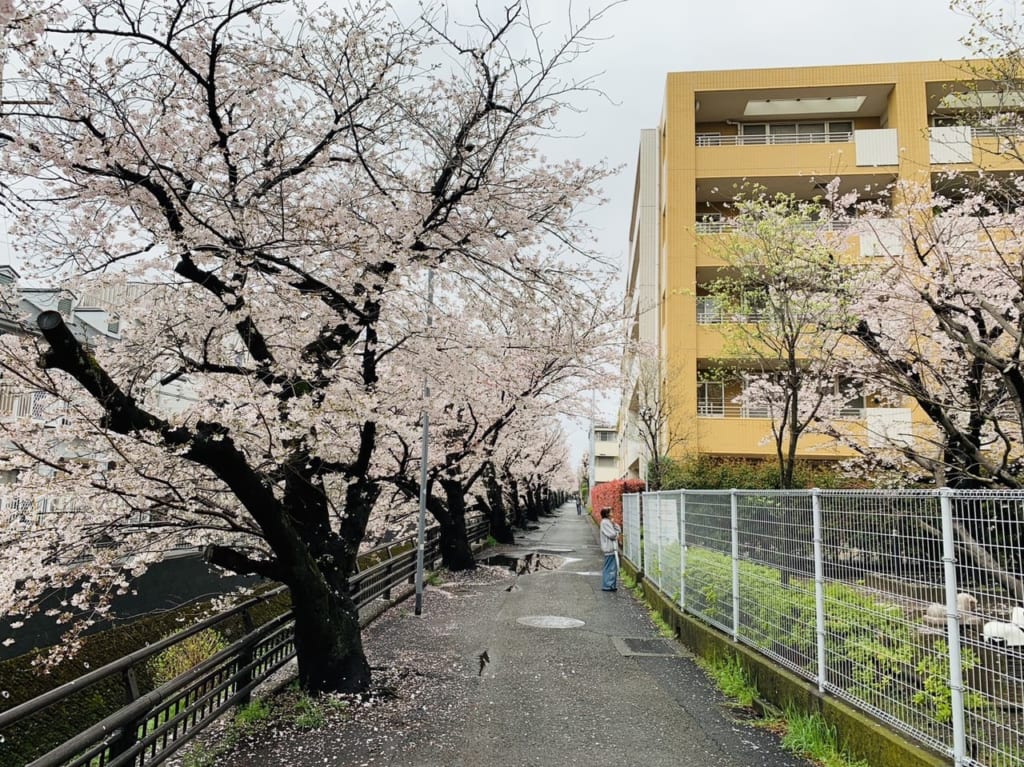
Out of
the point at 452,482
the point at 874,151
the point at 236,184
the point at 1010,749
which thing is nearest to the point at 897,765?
the point at 1010,749

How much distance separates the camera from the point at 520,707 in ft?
20.2

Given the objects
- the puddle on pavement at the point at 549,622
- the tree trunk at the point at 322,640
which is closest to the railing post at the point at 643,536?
the puddle on pavement at the point at 549,622

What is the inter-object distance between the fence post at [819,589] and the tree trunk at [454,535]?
1283 cm

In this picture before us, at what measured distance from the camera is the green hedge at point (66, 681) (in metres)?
9.83

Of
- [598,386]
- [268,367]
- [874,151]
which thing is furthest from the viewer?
[874,151]

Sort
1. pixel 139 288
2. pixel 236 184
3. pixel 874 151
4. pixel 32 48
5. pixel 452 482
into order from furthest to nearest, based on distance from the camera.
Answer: pixel 874 151 → pixel 452 482 → pixel 139 288 → pixel 236 184 → pixel 32 48

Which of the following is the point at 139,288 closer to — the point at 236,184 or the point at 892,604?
the point at 236,184

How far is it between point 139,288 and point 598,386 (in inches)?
440

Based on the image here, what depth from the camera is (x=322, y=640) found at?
21.1ft

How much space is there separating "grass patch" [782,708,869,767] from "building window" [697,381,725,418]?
58.8ft

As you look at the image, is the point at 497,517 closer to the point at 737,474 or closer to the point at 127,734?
the point at 737,474

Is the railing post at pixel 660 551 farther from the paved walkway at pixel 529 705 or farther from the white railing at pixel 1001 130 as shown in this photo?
the white railing at pixel 1001 130

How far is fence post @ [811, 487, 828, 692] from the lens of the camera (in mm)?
5176

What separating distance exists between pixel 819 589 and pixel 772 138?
2195cm
